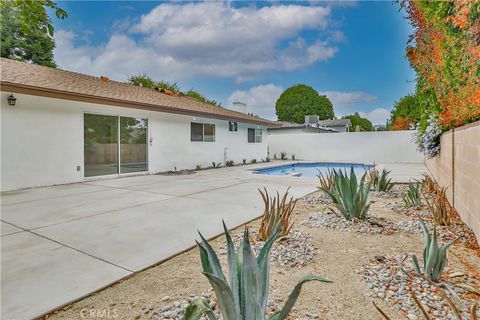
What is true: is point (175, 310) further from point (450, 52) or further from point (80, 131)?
point (80, 131)

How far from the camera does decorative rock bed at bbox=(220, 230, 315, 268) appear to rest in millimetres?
2689

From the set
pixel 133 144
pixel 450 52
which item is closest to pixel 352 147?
pixel 133 144

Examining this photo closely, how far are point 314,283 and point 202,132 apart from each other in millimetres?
11423

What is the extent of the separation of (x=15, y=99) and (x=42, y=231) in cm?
518

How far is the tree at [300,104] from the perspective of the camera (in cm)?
4125

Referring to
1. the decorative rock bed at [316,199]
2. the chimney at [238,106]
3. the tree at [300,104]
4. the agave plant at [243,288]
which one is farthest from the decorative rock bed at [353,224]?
the tree at [300,104]

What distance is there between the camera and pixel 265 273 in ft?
5.17

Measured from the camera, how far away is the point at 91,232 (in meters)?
3.58

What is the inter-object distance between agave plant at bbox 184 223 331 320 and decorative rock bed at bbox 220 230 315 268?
1.16 m

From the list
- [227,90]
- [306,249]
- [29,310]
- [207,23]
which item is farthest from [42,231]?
[227,90]

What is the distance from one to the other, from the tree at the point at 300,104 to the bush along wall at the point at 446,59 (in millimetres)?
34580

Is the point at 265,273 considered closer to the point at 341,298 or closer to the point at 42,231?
the point at 341,298

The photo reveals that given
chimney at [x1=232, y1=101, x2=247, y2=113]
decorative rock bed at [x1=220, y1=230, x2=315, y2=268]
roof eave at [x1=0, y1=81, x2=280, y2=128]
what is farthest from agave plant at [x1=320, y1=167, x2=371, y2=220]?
chimney at [x1=232, y1=101, x2=247, y2=113]

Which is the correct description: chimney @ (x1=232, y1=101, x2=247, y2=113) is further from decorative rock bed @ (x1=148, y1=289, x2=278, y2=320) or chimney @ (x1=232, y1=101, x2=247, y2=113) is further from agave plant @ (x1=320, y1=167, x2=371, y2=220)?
decorative rock bed @ (x1=148, y1=289, x2=278, y2=320)
